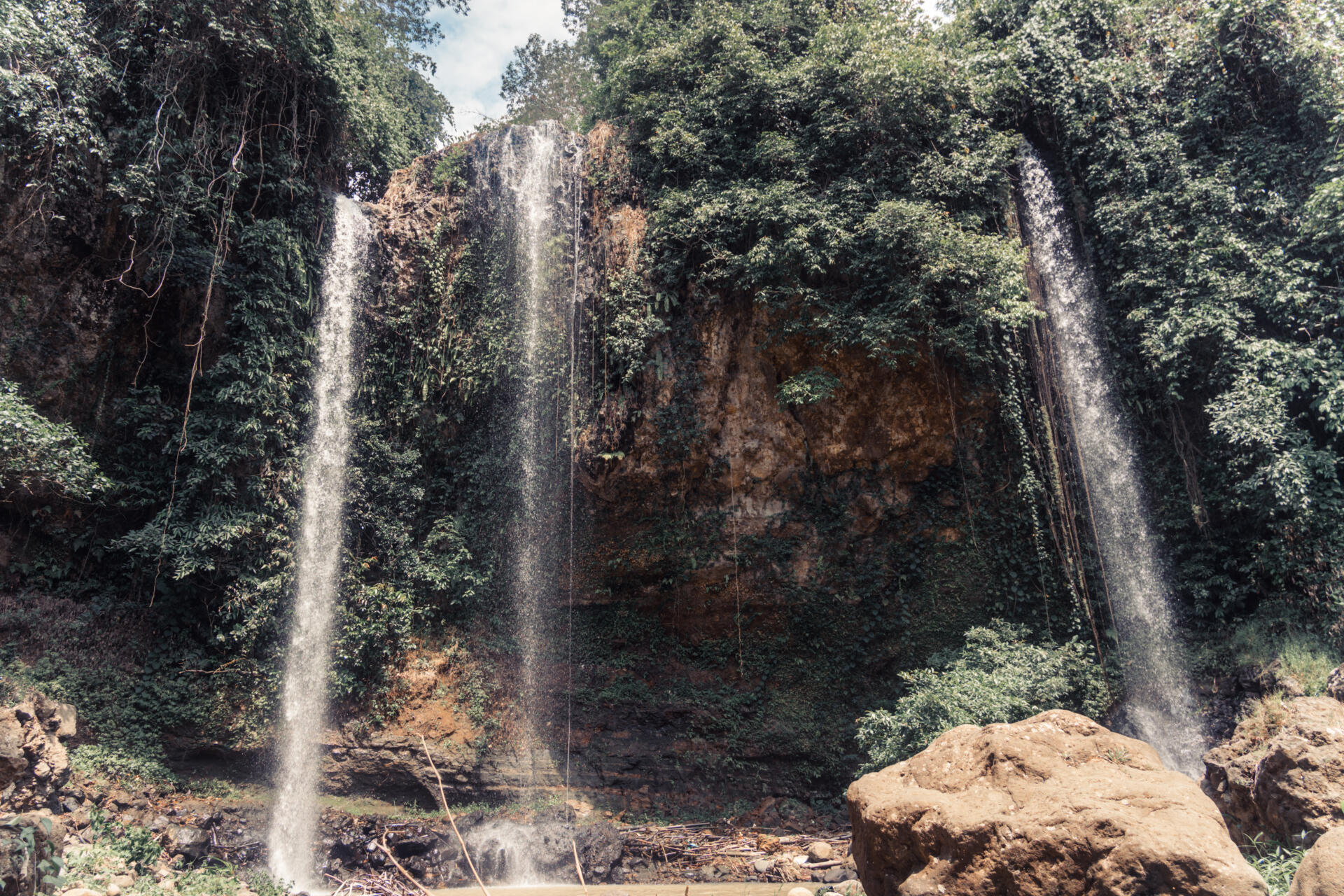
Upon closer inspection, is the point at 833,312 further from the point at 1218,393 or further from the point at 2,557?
the point at 2,557

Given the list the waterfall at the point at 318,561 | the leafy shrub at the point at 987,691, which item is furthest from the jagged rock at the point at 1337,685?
the waterfall at the point at 318,561

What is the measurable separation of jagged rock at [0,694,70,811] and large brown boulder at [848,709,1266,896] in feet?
27.4

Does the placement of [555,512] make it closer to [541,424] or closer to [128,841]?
[541,424]

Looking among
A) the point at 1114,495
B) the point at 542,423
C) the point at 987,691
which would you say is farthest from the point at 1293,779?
the point at 542,423

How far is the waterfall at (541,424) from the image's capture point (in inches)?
468

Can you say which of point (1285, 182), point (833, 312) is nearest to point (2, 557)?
point (833, 312)

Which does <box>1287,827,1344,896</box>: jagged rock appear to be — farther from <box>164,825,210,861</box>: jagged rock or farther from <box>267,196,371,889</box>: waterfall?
<box>164,825,210,861</box>: jagged rock

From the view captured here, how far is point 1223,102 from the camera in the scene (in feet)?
35.4

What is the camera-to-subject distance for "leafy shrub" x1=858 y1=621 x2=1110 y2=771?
798 cm

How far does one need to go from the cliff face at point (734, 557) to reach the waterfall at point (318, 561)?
1.49 meters

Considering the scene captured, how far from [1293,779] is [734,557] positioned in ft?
24.4

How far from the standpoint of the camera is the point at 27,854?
4.76 meters

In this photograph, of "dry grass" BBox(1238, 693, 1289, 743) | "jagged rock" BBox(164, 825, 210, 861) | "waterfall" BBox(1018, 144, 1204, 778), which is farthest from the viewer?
"waterfall" BBox(1018, 144, 1204, 778)

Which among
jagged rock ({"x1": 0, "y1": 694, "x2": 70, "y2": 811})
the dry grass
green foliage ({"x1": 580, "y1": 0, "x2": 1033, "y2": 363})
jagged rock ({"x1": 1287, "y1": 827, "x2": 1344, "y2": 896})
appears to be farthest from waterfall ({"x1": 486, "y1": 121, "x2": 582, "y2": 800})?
jagged rock ({"x1": 1287, "y1": 827, "x2": 1344, "y2": 896})
